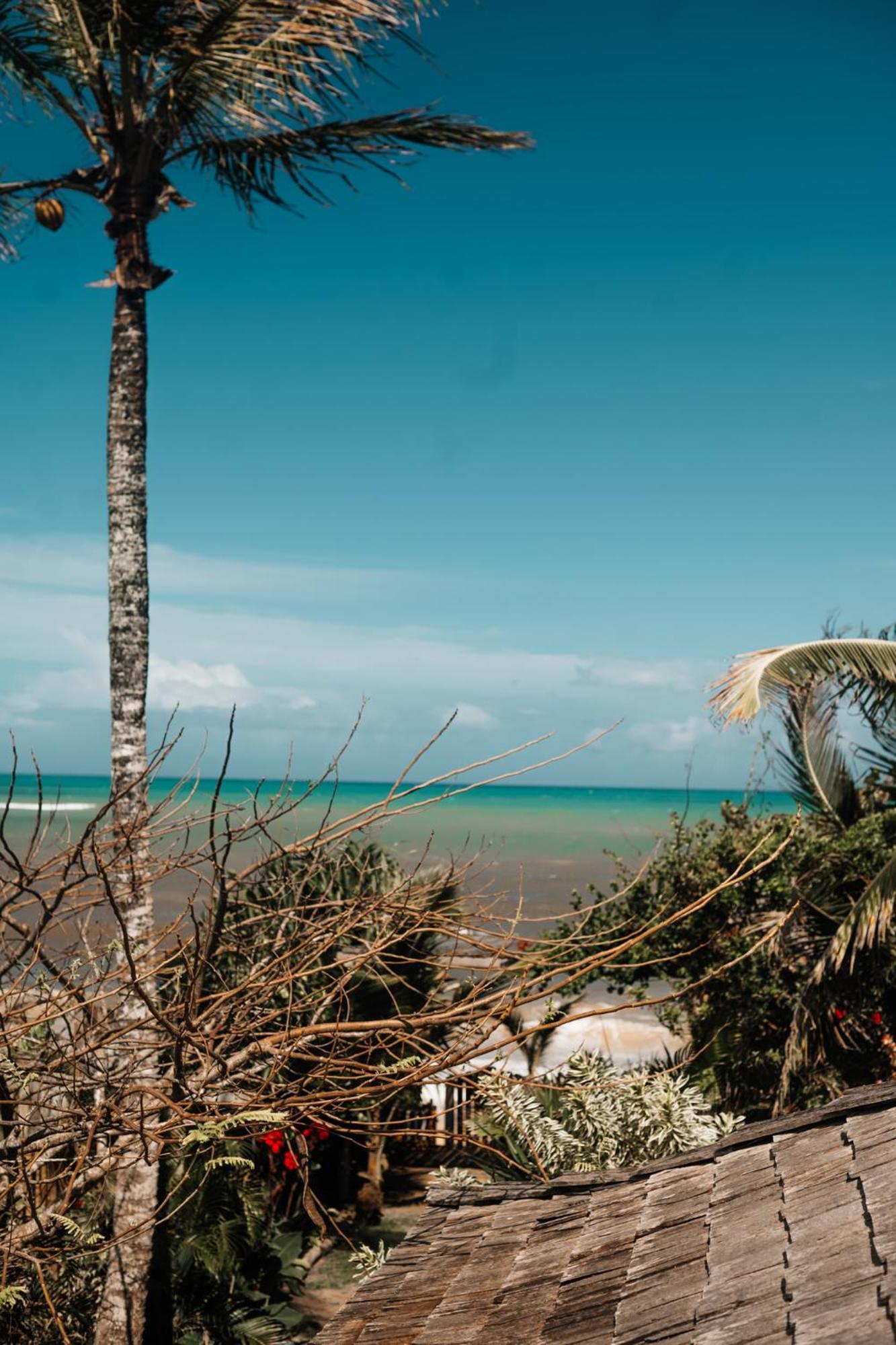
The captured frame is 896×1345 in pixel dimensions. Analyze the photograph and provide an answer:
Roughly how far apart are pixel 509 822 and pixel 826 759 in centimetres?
7894

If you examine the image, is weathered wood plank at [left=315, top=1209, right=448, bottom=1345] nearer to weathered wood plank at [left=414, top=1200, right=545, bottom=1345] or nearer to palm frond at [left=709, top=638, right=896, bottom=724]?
weathered wood plank at [left=414, top=1200, right=545, bottom=1345]

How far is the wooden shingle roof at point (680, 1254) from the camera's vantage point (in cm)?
327

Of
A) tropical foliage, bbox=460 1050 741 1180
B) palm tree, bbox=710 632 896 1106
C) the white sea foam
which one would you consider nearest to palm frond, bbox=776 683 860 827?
palm tree, bbox=710 632 896 1106

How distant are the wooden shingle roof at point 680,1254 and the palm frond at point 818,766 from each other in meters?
7.67

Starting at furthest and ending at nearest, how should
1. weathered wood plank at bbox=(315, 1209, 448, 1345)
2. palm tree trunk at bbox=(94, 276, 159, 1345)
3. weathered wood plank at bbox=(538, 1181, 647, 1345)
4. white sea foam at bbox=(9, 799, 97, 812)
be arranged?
palm tree trunk at bbox=(94, 276, 159, 1345)
white sea foam at bbox=(9, 799, 97, 812)
weathered wood plank at bbox=(315, 1209, 448, 1345)
weathered wood plank at bbox=(538, 1181, 647, 1345)

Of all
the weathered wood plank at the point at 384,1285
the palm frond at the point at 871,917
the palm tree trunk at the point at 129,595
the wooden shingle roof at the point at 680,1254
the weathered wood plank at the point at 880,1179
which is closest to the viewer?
the weathered wood plank at the point at 880,1179

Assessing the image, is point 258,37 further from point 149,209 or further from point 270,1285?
point 270,1285

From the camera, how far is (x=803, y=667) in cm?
1077

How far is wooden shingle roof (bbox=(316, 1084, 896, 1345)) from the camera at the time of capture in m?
→ 3.27

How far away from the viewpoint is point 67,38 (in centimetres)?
927

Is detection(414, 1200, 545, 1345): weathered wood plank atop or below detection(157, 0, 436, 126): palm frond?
below

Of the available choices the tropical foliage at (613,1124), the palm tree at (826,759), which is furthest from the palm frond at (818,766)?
the tropical foliage at (613,1124)

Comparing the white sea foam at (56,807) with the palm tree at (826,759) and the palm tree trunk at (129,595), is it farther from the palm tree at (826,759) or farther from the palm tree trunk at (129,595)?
the palm tree at (826,759)

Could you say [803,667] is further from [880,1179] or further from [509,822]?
[509,822]
